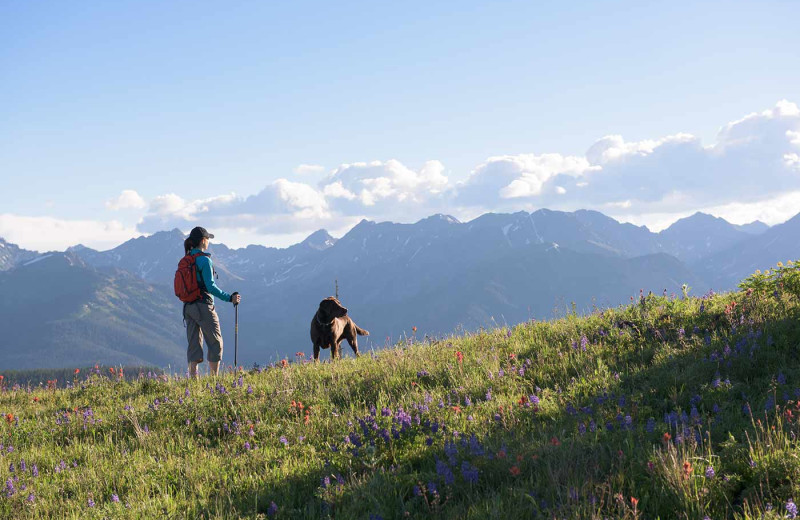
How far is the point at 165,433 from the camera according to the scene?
5949 millimetres

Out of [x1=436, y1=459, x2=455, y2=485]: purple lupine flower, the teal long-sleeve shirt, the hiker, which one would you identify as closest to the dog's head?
the hiker

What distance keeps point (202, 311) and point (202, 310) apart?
0.06ft

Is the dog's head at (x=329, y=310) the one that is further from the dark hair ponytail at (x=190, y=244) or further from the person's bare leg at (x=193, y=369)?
the dark hair ponytail at (x=190, y=244)

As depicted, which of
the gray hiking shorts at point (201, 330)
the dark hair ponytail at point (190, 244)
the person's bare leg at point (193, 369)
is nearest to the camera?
the person's bare leg at point (193, 369)

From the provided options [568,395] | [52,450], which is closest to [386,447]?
[568,395]

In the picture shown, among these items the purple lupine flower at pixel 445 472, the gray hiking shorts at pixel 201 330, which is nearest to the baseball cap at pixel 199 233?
the gray hiking shorts at pixel 201 330

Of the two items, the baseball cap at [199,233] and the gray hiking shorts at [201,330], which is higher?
the baseball cap at [199,233]

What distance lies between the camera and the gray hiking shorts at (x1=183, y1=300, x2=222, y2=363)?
Result: 31.8 feet

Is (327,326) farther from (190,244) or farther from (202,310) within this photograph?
(190,244)

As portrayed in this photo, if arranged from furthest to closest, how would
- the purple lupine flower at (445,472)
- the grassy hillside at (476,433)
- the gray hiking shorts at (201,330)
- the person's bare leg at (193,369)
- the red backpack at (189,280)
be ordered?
the gray hiking shorts at (201,330) → the red backpack at (189,280) → the person's bare leg at (193,369) → the purple lupine flower at (445,472) → the grassy hillside at (476,433)

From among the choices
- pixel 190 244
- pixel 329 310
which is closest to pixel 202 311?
pixel 190 244

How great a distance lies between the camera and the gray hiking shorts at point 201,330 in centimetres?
969

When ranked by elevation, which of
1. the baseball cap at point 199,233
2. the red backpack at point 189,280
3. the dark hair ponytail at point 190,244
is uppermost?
the baseball cap at point 199,233

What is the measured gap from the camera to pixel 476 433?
15.2 feet
